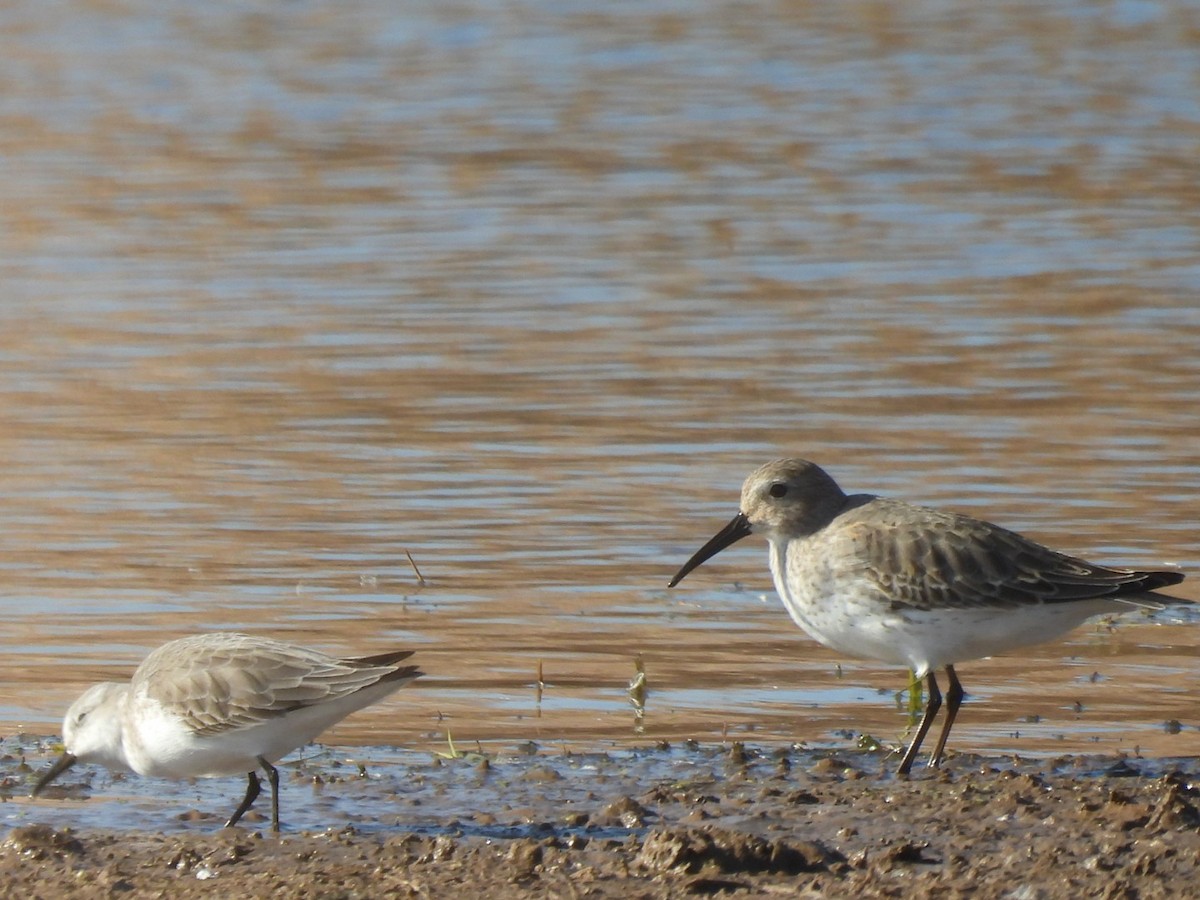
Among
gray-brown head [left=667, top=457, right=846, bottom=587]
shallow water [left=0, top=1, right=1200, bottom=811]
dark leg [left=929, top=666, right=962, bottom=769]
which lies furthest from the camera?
shallow water [left=0, top=1, right=1200, bottom=811]

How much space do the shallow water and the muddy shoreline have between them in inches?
22.9

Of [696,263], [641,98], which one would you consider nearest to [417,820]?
[696,263]

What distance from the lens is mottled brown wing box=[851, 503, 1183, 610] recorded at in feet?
25.9

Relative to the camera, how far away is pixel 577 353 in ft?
49.5

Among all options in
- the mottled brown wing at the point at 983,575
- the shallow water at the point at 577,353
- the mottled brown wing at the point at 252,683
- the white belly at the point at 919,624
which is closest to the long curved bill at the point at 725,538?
the shallow water at the point at 577,353

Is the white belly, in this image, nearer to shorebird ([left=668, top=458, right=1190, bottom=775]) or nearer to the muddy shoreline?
shorebird ([left=668, top=458, right=1190, bottom=775])

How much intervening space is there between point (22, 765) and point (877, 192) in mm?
13333

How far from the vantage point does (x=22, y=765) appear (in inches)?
322

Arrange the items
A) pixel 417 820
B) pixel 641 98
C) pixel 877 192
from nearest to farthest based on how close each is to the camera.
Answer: pixel 417 820
pixel 877 192
pixel 641 98

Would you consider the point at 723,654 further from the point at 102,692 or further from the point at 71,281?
the point at 71,281

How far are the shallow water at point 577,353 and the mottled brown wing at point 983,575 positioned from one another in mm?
704

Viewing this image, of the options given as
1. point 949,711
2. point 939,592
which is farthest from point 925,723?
point 939,592

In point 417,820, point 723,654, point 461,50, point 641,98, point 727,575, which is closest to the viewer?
point 417,820

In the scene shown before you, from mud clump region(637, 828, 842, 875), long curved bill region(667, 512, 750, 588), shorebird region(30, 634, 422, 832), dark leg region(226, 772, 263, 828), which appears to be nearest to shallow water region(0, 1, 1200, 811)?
long curved bill region(667, 512, 750, 588)
